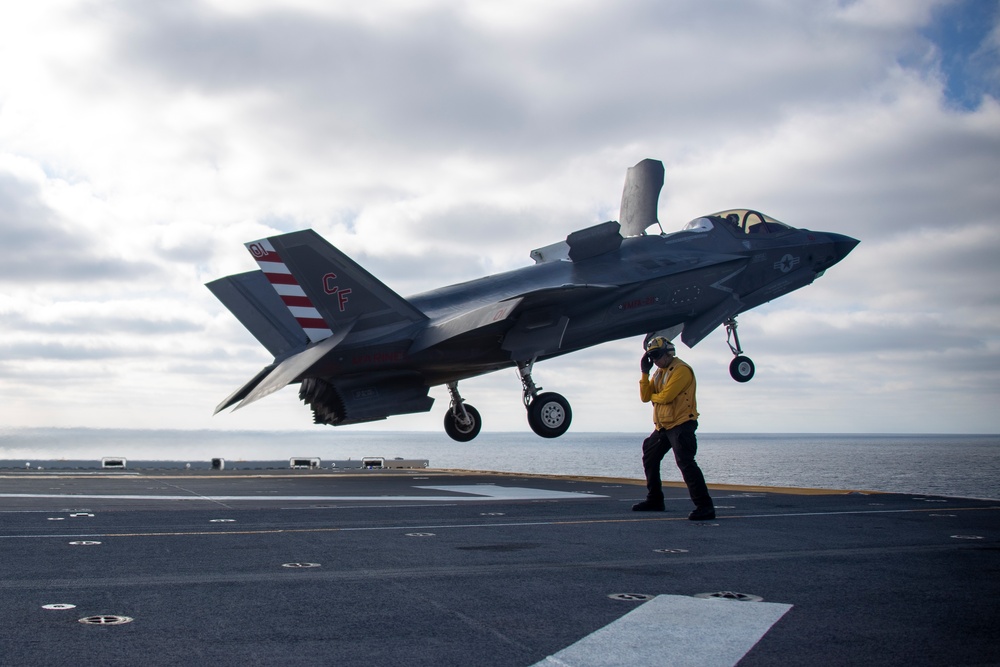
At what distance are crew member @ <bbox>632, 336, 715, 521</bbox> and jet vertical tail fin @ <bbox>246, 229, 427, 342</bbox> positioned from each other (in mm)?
10518

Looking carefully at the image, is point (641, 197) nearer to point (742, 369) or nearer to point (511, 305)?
point (742, 369)

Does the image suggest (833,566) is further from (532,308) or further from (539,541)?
(532,308)

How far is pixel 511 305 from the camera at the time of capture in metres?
19.6

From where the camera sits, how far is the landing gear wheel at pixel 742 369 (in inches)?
977

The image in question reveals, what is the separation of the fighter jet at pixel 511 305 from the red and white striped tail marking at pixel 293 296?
0.11 ft

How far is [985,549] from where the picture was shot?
24.4 feet

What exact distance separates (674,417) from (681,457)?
538 mm

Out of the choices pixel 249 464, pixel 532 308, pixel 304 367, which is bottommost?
pixel 249 464

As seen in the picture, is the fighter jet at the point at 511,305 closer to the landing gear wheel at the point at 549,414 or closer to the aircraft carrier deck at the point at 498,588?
the landing gear wheel at the point at 549,414

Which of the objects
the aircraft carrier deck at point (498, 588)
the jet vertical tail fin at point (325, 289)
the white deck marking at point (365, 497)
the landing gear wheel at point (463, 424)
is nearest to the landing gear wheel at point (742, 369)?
the landing gear wheel at point (463, 424)

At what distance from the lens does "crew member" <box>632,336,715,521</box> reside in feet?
32.9

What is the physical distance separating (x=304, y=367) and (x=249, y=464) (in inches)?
928

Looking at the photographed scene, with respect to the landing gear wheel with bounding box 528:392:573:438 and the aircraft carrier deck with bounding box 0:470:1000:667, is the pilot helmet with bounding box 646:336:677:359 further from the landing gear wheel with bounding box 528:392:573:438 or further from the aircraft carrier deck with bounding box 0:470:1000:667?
the landing gear wheel with bounding box 528:392:573:438

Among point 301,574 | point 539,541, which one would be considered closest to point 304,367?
point 539,541
